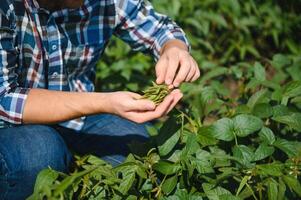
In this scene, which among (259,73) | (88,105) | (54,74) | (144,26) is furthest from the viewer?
(259,73)

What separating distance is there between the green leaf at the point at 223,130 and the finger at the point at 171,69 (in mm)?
167

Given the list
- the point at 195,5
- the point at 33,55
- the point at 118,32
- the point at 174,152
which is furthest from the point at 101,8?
the point at 195,5

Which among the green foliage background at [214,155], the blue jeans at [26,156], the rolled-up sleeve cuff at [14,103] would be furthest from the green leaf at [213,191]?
the rolled-up sleeve cuff at [14,103]

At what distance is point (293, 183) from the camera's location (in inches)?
52.0

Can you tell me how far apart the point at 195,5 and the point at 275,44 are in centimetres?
52

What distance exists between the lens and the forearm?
1312 millimetres

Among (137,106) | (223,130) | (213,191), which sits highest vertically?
(137,106)

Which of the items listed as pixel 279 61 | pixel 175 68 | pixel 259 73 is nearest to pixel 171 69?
pixel 175 68

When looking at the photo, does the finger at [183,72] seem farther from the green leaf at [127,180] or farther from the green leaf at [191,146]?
the green leaf at [127,180]

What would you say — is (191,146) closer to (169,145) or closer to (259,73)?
(169,145)

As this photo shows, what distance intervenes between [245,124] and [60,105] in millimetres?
471

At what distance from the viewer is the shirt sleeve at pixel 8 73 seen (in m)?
1.33

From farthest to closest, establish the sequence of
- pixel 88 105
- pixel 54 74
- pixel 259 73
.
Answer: pixel 259 73
pixel 54 74
pixel 88 105

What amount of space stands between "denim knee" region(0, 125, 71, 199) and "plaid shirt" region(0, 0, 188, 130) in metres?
0.05
